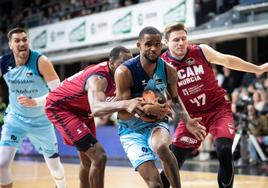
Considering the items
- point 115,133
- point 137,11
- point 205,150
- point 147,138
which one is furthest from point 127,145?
point 137,11

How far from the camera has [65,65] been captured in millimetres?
26172

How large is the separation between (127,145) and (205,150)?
9.38 m

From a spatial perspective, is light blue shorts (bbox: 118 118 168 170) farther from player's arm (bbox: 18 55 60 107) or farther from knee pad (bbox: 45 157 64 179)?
knee pad (bbox: 45 157 64 179)

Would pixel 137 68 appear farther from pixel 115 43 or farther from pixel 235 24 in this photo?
pixel 115 43

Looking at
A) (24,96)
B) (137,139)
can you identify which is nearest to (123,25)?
(24,96)

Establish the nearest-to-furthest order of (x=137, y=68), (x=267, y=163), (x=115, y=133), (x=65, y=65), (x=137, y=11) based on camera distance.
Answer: (x=137, y=68), (x=267, y=163), (x=115, y=133), (x=137, y=11), (x=65, y=65)

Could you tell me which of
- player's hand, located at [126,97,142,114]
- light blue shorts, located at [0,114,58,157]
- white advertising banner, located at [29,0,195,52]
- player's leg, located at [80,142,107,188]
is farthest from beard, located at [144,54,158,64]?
white advertising banner, located at [29,0,195,52]

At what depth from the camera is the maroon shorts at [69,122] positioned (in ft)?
21.8

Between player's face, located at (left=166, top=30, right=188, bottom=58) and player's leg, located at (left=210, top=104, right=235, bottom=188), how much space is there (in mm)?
911

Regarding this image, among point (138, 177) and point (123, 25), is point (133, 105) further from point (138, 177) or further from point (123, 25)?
point (123, 25)

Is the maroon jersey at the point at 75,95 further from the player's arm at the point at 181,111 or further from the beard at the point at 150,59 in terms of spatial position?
the beard at the point at 150,59

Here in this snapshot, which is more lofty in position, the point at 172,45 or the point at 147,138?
the point at 172,45

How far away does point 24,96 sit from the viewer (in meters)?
7.14

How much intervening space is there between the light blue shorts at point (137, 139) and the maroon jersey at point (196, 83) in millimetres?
992
